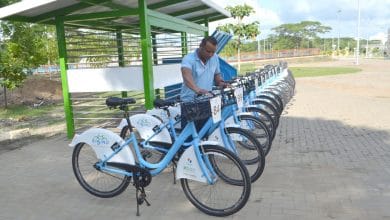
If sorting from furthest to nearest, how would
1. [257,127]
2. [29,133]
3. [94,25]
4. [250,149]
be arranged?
1. [29,133]
2. [94,25]
3. [257,127]
4. [250,149]

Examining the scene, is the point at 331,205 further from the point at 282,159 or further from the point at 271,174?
the point at 282,159

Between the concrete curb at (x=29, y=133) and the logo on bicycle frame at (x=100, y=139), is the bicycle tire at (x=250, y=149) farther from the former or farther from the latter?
the concrete curb at (x=29, y=133)

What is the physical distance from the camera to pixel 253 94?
655cm

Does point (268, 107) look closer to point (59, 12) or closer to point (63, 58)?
point (63, 58)

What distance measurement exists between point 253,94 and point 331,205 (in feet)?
9.48

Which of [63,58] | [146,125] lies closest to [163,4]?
[63,58]

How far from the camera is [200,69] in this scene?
4.75 meters

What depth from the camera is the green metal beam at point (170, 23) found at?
22.2 feet

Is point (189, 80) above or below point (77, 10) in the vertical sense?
below

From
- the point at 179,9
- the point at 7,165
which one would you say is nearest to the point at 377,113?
the point at 179,9

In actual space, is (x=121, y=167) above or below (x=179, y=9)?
below

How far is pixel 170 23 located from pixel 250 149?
11.9 ft

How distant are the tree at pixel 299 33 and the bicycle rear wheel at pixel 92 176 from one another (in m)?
80.7

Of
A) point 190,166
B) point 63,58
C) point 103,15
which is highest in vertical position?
point 103,15
